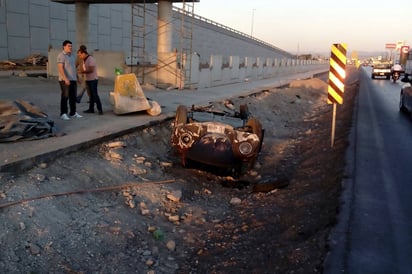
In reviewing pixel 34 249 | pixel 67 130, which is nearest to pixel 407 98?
pixel 67 130

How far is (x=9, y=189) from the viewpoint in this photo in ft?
17.8

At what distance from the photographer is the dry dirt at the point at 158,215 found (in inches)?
185

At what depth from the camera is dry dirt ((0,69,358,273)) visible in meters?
4.70

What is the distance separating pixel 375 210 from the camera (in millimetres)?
5805

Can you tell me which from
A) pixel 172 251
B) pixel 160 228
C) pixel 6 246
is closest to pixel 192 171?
pixel 160 228

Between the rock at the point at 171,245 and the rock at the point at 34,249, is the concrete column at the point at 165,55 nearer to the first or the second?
the rock at the point at 171,245

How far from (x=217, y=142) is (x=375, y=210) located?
2.77 metres

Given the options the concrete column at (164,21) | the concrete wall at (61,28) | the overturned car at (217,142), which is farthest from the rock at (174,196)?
the concrete column at (164,21)

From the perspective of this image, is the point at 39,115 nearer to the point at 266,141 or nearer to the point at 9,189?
the point at 9,189

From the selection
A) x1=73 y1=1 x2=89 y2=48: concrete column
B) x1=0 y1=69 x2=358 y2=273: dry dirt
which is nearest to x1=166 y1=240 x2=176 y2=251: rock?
Answer: x1=0 y1=69 x2=358 y2=273: dry dirt

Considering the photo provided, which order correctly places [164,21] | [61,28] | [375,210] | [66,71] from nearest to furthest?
[375,210]
[66,71]
[164,21]
[61,28]

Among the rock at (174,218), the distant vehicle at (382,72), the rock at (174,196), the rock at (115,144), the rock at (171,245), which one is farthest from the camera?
the distant vehicle at (382,72)

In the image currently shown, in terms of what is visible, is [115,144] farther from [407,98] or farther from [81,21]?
[81,21]

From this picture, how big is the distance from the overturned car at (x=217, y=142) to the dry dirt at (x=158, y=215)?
1.90ft
